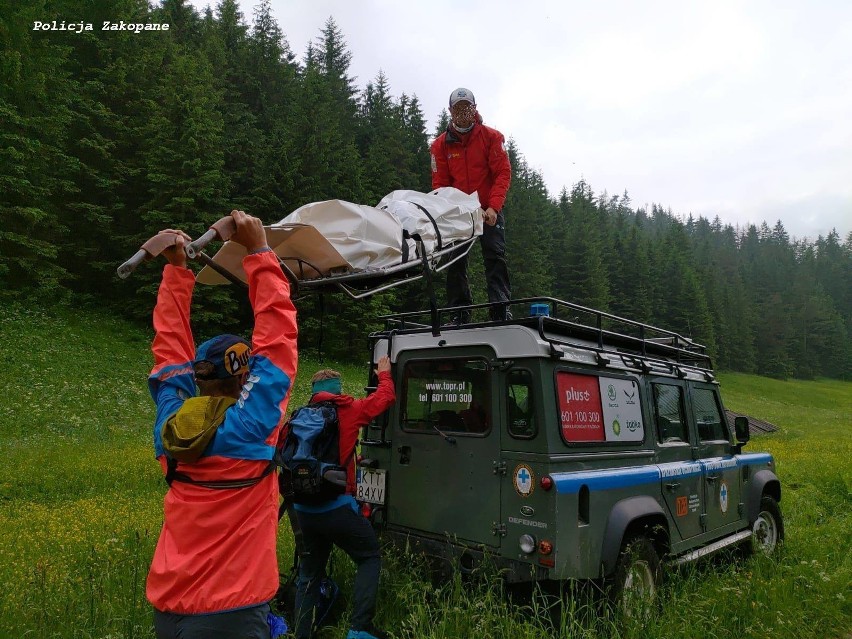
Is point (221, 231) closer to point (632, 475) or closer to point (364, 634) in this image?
point (364, 634)

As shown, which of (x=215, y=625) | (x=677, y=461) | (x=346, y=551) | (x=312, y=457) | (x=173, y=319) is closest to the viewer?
(x=215, y=625)

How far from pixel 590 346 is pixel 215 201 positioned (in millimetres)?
22763

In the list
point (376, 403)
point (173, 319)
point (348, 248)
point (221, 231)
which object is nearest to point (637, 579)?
point (376, 403)

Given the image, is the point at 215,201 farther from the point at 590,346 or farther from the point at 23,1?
the point at 590,346

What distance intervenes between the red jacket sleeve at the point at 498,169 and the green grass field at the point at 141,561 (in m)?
3.76

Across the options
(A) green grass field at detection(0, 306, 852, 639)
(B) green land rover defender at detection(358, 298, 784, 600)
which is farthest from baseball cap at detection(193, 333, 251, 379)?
(A) green grass field at detection(0, 306, 852, 639)

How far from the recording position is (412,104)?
4475 centimetres

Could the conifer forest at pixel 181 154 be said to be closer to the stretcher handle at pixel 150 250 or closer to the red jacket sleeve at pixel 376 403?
the red jacket sleeve at pixel 376 403

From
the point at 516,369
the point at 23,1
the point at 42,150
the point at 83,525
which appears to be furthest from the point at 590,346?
the point at 23,1

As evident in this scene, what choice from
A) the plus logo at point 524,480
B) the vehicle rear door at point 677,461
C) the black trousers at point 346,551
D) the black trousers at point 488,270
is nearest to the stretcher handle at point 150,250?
the black trousers at point 346,551

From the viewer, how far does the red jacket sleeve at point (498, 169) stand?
6.21m

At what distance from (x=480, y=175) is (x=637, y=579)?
4.26 meters

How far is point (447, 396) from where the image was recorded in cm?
469

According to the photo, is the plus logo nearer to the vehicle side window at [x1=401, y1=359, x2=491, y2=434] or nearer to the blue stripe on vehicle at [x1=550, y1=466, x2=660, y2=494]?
the blue stripe on vehicle at [x1=550, y1=466, x2=660, y2=494]
